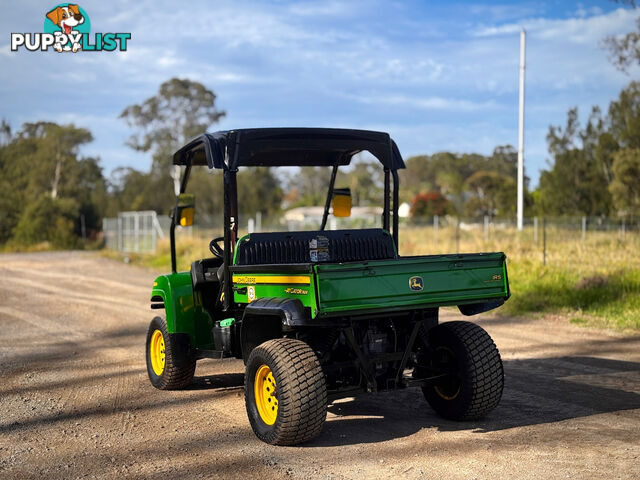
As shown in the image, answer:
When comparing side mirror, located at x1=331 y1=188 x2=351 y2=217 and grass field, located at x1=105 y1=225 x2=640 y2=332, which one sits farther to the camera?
grass field, located at x1=105 y1=225 x2=640 y2=332

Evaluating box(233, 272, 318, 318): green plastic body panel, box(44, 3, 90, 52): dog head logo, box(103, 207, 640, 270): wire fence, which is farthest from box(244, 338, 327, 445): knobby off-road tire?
box(44, 3, 90, 52): dog head logo

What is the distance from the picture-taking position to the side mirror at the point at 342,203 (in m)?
7.62

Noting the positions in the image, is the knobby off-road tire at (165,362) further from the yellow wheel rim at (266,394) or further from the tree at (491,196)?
the tree at (491,196)

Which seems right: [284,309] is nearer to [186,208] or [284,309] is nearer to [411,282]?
[411,282]

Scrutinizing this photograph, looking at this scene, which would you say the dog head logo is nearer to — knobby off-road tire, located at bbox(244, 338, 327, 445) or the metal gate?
the metal gate

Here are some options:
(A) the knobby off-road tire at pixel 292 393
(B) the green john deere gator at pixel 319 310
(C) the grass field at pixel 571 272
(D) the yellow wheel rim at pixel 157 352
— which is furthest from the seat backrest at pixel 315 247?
(C) the grass field at pixel 571 272

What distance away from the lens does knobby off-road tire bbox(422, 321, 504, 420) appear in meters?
6.10

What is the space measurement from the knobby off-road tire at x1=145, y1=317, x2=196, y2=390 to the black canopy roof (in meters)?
1.72

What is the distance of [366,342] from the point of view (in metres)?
6.05

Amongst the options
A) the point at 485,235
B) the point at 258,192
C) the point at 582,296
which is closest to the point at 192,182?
the point at 258,192

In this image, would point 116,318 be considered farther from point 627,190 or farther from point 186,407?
point 627,190

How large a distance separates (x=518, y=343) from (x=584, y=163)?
42.6 meters

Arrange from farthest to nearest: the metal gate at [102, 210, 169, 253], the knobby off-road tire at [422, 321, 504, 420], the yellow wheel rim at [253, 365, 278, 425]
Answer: the metal gate at [102, 210, 169, 253] → the knobby off-road tire at [422, 321, 504, 420] → the yellow wheel rim at [253, 365, 278, 425]

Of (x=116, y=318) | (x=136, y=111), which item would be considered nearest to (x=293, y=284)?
(x=116, y=318)
